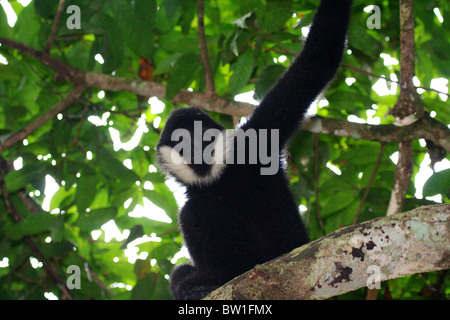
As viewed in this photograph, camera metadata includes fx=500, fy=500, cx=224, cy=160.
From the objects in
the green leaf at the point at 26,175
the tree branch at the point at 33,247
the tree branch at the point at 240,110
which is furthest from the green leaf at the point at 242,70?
the tree branch at the point at 33,247

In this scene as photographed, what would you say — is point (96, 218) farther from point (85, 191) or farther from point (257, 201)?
point (257, 201)

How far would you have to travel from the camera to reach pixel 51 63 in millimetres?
4512

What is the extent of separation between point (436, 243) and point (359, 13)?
2.82m

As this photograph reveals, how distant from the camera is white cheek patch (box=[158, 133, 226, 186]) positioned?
10.4ft

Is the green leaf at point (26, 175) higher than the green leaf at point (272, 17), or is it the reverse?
the green leaf at point (272, 17)

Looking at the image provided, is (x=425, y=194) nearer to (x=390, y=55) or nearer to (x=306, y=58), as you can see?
(x=306, y=58)

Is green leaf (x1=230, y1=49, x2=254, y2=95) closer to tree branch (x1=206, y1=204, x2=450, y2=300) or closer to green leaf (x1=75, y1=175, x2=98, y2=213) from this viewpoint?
green leaf (x1=75, y1=175, x2=98, y2=213)

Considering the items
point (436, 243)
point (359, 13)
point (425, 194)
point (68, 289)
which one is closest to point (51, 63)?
point (68, 289)

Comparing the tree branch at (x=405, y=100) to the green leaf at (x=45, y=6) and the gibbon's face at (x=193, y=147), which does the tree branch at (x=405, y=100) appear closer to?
the gibbon's face at (x=193, y=147)

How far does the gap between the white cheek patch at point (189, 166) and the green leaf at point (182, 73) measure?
0.78 m

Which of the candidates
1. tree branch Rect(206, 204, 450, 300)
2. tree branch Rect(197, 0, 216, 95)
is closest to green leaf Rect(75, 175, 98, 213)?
tree branch Rect(197, 0, 216, 95)

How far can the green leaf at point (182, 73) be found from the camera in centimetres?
406

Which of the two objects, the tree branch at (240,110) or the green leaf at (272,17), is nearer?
the green leaf at (272,17)

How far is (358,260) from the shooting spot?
2172 millimetres
